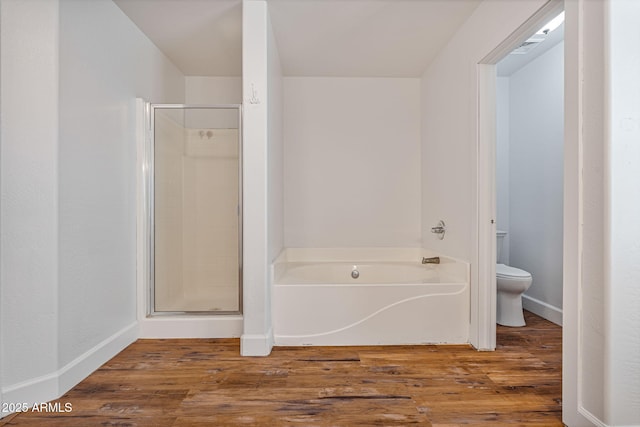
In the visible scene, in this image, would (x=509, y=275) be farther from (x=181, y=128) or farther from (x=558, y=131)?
(x=181, y=128)

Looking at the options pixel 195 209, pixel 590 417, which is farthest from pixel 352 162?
pixel 590 417

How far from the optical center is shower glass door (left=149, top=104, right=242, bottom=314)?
2.75 metres

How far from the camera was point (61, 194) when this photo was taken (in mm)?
1854

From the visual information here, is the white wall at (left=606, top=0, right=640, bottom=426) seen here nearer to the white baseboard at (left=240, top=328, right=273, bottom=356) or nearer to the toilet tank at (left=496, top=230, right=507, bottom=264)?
the white baseboard at (left=240, top=328, right=273, bottom=356)

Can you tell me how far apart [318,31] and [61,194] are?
6.47 feet

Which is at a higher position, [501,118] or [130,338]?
[501,118]

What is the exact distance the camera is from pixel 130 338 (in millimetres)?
2545

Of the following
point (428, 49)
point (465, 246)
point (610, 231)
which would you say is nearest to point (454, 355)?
point (465, 246)

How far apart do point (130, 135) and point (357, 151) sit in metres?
2.05

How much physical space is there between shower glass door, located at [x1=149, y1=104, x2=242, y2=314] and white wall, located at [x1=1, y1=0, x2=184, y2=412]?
0.31m

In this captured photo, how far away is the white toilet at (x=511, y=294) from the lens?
2.85 metres

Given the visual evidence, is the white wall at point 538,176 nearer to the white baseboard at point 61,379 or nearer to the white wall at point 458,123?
the white wall at point 458,123

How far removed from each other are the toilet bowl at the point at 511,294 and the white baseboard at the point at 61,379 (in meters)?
2.72

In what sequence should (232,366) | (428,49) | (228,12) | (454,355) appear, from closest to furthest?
(232,366)
(454,355)
(228,12)
(428,49)
